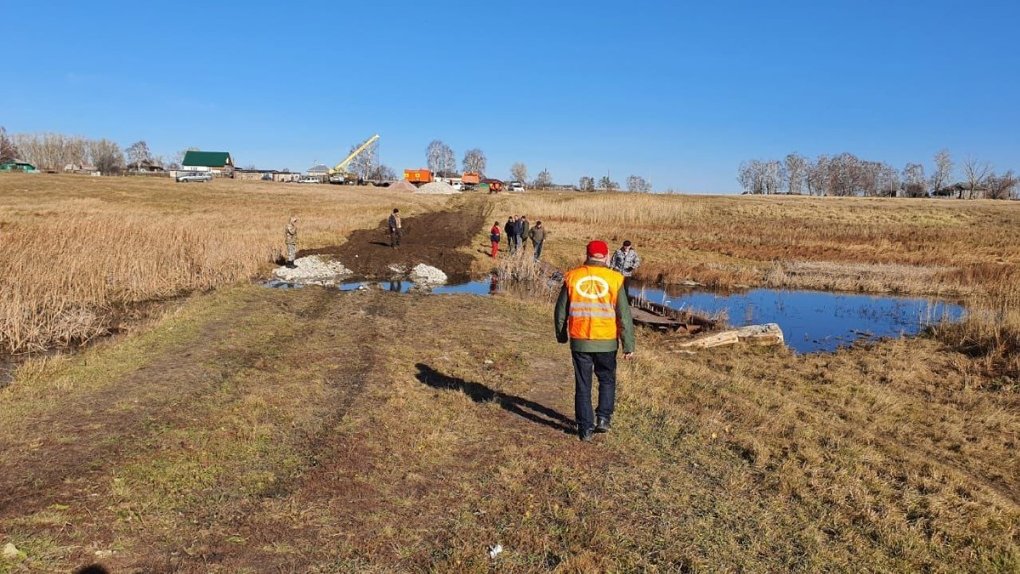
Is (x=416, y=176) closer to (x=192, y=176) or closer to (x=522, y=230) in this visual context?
(x=192, y=176)

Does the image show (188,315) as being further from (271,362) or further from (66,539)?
(66,539)

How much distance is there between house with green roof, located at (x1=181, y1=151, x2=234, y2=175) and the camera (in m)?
106

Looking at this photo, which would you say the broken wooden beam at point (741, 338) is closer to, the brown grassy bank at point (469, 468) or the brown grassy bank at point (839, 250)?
the brown grassy bank at point (469, 468)

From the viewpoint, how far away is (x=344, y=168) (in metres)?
120

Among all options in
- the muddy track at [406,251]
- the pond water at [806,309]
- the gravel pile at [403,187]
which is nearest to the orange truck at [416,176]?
the gravel pile at [403,187]

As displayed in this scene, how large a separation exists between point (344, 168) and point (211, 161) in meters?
23.7

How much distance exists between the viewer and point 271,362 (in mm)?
8969

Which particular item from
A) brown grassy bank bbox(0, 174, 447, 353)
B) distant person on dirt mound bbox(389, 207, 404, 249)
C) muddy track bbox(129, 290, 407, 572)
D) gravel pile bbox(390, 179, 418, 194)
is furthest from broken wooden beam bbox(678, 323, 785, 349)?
gravel pile bbox(390, 179, 418, 194)

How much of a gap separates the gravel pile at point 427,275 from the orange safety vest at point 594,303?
1511 cm

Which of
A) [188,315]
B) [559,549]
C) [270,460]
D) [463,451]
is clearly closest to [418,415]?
[463,451]

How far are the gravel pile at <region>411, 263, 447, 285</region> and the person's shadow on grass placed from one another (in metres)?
11.8

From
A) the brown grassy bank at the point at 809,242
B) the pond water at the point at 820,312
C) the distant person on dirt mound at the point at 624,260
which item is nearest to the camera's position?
the pond water at the point at 820,312

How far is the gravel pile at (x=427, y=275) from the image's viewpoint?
2084 cm

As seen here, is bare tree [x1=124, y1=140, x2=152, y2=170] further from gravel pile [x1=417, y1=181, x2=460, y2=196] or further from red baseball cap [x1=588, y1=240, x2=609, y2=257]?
red baseball cap [x1=588, y1=240, x2=609, y2=257]
